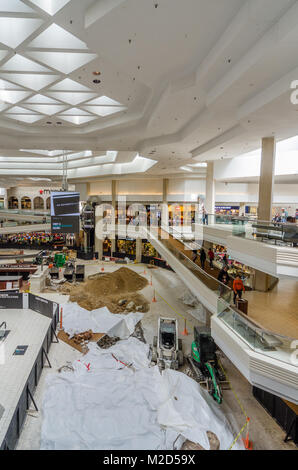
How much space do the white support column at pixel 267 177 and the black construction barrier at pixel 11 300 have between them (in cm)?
1203

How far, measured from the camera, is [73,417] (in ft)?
22.3

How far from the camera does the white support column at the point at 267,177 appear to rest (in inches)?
388

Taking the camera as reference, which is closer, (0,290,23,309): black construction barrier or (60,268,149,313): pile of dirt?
(0,290,23,309): black construction barrier

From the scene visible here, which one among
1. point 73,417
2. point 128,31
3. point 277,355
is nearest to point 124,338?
point 73,417

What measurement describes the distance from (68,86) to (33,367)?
29.4ft

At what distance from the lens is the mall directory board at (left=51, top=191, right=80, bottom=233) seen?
13227 mm

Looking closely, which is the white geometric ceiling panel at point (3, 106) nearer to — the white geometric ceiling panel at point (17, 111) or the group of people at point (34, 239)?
the white geometric ceiling panel at point (17, 111)

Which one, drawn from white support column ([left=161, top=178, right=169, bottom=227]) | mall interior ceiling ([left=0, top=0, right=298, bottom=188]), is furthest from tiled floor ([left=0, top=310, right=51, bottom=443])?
white support column ([left=161, top=178, right=169, bottom=227])

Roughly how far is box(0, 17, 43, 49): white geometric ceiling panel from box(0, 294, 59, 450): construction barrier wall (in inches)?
344

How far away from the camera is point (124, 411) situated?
700 cm

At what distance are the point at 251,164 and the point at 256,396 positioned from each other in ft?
42.0

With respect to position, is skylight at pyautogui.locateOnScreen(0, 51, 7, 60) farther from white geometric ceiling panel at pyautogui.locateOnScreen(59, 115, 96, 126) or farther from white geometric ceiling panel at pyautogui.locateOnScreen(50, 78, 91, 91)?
white geometric ceiling panel at pyautogui.locateOnScreen(59, 115, 96, 126)

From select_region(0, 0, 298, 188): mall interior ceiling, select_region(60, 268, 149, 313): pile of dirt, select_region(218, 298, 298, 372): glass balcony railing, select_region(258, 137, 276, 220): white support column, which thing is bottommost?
select_region(60, 268, 149, 313): pile of dirt
